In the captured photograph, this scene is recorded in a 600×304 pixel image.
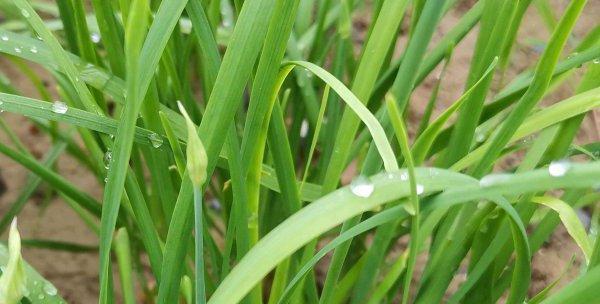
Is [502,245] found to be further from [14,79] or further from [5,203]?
[14,79]

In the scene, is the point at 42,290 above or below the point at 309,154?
below

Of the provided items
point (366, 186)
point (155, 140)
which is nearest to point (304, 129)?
point (155, 140)

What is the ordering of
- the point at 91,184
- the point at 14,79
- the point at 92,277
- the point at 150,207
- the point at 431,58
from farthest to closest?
the point at 14,79, the point at 91,184, the point at 92,277, the point at 150,207, the point at 431,58

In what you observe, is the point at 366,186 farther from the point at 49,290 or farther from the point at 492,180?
the point at 49,290

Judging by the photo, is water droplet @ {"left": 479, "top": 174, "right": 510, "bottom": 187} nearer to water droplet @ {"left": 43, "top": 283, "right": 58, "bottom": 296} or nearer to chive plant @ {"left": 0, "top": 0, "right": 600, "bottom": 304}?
chive plant @ {"left": 0, "top": 0, "right": 600, "bottom": 304}

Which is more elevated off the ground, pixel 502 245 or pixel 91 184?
pixel 91 184

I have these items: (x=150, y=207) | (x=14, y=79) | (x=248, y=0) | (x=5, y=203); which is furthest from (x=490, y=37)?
(x=14, y=79)

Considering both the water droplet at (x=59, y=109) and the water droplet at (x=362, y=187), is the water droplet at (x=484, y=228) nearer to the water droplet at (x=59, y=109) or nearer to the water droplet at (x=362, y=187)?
the water droplet at (x=362, y=187)
